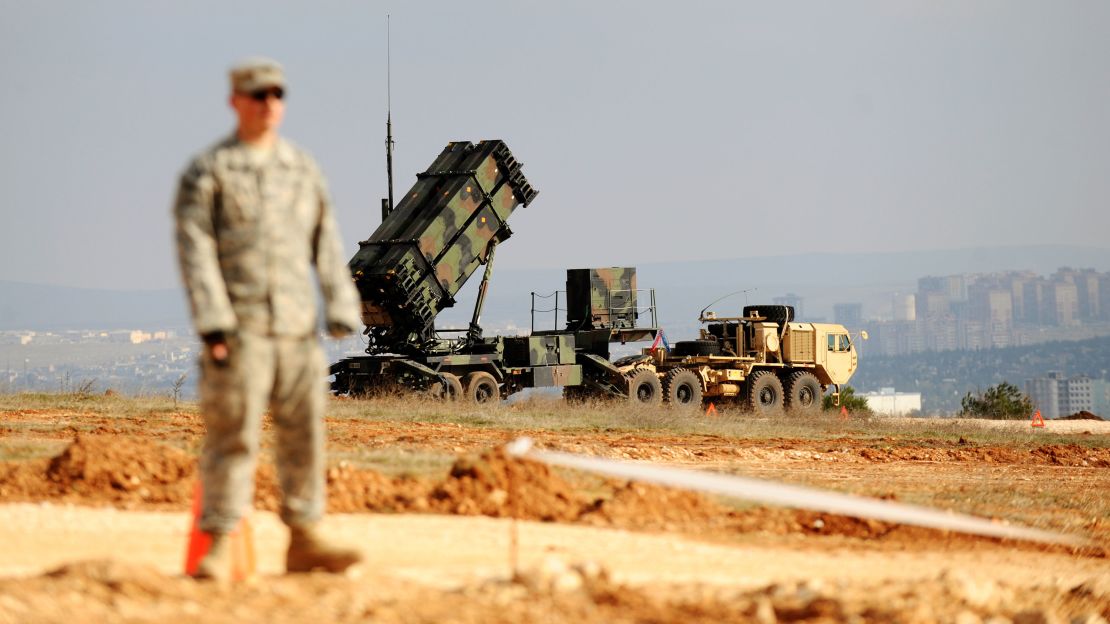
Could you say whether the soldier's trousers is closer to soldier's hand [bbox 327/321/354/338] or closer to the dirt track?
soldier's hand [bbox 327/321/354/338]

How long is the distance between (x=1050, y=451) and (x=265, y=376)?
18.2 metres

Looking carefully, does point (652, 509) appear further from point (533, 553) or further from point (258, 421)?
point (258, 421)

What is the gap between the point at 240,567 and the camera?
6.48 meters

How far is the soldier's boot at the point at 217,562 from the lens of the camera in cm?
638

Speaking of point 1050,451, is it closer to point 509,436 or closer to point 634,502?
point 509,436

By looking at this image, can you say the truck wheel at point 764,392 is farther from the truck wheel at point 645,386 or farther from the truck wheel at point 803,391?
the truck wheel at point 645,386

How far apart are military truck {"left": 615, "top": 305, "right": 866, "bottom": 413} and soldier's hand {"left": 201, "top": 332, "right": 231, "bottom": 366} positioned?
25212mm

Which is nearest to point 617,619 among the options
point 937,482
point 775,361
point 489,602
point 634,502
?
point 489,602

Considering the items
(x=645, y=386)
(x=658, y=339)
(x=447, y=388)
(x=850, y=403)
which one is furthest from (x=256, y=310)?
(x=850, y=403)

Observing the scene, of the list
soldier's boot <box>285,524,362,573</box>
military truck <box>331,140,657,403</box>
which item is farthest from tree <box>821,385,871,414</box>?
soldier's boot <box>285,524,362,573</box>

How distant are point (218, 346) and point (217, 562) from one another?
0.87m

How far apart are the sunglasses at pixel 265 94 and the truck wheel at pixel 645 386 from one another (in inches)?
986

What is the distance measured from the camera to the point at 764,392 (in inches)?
1328

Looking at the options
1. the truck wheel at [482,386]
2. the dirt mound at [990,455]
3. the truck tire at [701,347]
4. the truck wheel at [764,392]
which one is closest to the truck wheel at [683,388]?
the truck tire at [701,347]
